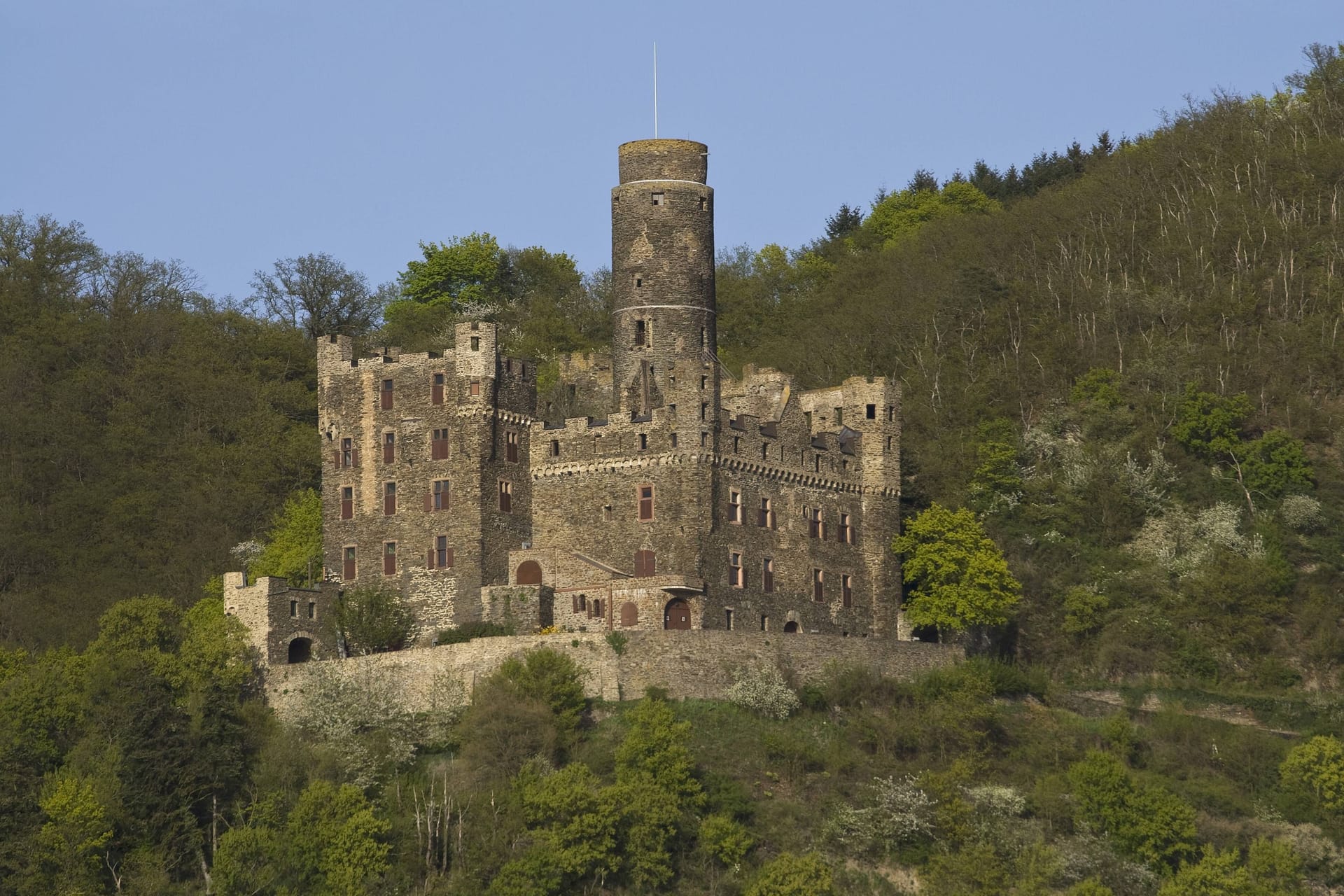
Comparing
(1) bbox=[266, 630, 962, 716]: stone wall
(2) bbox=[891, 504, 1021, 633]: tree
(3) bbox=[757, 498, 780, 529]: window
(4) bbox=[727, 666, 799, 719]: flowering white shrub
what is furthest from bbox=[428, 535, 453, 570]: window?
(2) bbox=[891, 504, 1021, 633]: tree

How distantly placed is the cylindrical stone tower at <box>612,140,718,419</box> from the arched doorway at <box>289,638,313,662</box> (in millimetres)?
11409

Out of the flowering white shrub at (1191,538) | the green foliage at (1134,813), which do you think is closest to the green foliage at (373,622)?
the green foliage at (1134,813)

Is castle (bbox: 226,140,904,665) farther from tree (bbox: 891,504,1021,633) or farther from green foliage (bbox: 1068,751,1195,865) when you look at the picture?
green foliage (bbox: 1068,751,1195,865)

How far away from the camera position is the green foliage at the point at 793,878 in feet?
203

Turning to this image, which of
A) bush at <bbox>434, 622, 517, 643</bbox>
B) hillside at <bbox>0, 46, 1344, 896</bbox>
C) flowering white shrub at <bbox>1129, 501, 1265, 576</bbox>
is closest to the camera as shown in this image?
hillside at <bbox>0, 46, 1344, 896</bbox>

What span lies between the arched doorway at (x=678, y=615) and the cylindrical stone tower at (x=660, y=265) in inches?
325

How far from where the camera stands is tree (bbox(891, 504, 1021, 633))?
7506 cm

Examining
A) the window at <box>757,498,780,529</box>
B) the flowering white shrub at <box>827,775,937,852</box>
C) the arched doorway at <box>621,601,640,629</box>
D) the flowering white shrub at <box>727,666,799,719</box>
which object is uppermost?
the window at <box>757,498,780,529</box>

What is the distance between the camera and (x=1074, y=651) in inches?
3061

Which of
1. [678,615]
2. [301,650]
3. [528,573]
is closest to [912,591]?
[678,615]

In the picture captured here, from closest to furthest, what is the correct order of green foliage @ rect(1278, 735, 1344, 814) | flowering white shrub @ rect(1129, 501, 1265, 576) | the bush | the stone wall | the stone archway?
green foliage @ rect(1278, 735, 1344, 814) < the stone wall < the bush < the stone archway < flowering white shrub @ rect(1129, 501, 1265, 576)

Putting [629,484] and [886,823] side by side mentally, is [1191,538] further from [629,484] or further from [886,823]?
[886,823]

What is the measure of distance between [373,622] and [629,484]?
26.2 ft

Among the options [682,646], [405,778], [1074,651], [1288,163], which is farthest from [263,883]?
[1288,163]
